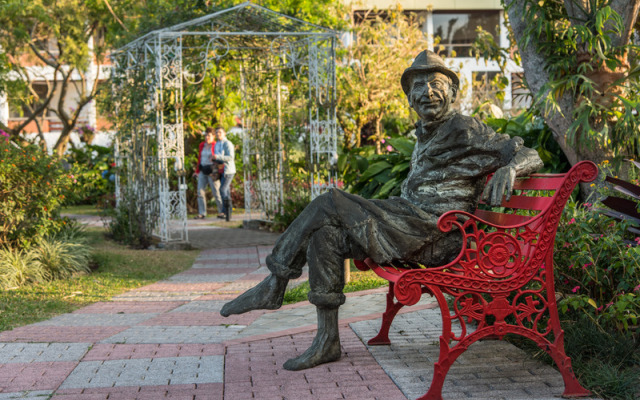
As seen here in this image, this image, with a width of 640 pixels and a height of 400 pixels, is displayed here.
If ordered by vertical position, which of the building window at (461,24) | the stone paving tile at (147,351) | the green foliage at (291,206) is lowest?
the stone paving tile at (147,351)

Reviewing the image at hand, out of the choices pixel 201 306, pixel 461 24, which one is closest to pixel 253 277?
pixel 201 306

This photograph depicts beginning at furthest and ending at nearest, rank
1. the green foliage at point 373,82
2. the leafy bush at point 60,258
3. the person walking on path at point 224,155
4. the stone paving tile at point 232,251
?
the green foliage at point 373,82 < the person walking on path at point 224,155 < the stone paving tile at point 232,251 < the leafy bush at point 60,258

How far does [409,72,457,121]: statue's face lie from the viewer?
4.30m

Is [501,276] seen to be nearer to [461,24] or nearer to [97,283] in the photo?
[97,283]

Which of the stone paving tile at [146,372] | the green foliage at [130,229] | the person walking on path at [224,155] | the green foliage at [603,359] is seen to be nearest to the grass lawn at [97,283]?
the green foliage at [130,229]

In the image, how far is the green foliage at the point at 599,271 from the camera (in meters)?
4.22

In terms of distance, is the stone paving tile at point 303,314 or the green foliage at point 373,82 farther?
the green foliage at point 373,82

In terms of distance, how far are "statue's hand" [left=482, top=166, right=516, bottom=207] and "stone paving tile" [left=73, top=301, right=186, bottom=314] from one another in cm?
374

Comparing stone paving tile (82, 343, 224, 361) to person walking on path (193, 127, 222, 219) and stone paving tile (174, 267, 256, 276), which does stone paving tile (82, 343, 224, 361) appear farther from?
person walking on path (193, 127, 222, 219)

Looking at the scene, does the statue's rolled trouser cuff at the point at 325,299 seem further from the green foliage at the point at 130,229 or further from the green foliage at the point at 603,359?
the green foliage at the point at 130,229

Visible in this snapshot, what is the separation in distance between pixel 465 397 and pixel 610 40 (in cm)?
465

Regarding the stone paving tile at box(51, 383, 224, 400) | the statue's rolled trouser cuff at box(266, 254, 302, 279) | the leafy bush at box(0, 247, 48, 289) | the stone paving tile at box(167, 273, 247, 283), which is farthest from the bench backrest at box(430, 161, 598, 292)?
the leafy bush at box(0, 247, 48, 289)

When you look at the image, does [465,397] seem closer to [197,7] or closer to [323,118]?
[323,118]

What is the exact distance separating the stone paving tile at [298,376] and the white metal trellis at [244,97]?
6788 millimetres
